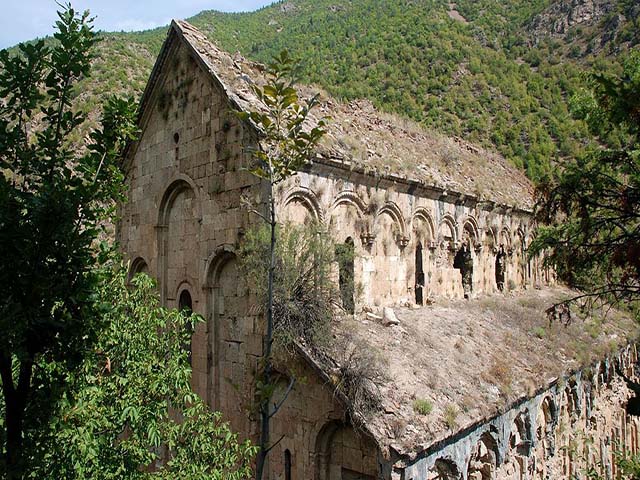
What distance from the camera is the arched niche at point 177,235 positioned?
9.39 metres

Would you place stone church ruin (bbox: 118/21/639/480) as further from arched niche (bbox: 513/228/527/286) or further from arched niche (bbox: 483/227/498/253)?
arched niche (bbox: 513/228/527/286)

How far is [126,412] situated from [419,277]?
813 cm

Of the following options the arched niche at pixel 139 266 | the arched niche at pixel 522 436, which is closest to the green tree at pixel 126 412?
the arched niche at pixel 139 266

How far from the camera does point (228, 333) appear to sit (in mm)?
8617

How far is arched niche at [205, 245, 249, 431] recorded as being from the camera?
828 centimetres

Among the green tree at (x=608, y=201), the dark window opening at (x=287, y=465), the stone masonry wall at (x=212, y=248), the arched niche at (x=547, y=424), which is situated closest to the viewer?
the green tree at (x=608, y=201)

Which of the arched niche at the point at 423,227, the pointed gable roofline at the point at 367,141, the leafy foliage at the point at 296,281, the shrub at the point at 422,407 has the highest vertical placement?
the pointed gable roofline at the point at 367,141

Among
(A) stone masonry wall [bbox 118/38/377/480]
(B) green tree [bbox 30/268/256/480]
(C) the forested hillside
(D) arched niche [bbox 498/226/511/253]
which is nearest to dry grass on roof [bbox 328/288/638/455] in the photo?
(A) stone masonry wall [bbox 118/38/377/480]

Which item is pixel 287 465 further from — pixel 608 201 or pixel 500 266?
pixel 500 266

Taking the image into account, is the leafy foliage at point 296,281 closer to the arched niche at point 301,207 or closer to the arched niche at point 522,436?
the arched niche at point 301,207

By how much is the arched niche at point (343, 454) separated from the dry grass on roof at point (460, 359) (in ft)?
2.16

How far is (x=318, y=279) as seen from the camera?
297 inches

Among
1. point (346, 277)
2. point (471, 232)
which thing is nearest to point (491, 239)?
point (471, 232)

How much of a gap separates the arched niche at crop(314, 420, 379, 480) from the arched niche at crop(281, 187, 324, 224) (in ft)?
10.2
